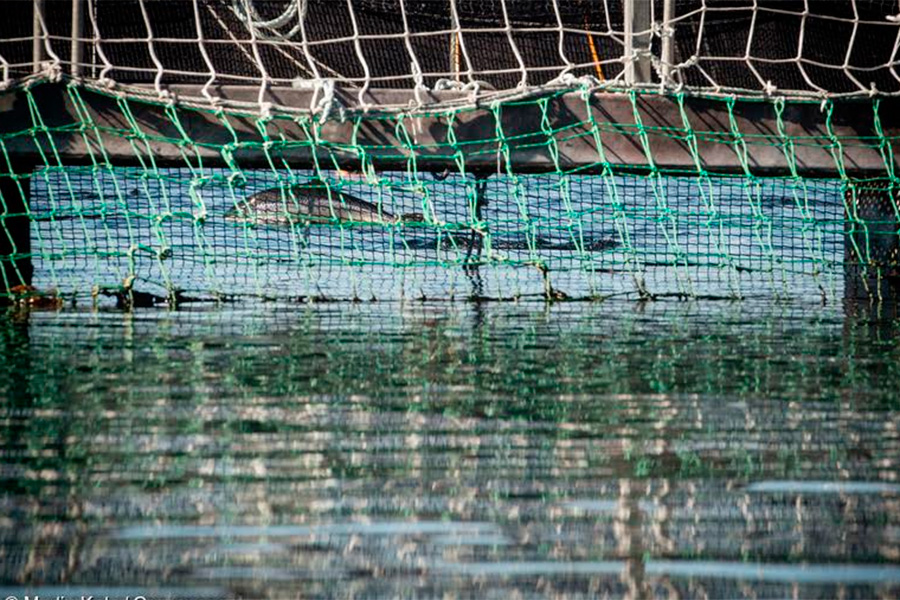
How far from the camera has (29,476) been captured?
3305 millimetres

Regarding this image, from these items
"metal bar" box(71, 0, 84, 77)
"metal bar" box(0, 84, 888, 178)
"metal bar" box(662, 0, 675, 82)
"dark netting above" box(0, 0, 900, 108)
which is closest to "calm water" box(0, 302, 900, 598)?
"metal bar" box(0, 84, 888, 178)

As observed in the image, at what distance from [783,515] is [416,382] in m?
1.92

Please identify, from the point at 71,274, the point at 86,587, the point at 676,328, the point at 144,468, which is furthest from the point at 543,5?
the point at 86,587

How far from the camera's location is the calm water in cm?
258

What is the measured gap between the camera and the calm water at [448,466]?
8.46ft

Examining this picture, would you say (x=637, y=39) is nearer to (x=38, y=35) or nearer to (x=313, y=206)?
(x=38, y=35)

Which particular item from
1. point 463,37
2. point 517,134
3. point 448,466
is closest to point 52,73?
point 517,134

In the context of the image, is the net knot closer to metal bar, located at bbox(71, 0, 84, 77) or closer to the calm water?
metal bar, located at bbox(71, 0, 84, 77)

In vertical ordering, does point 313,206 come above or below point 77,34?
below

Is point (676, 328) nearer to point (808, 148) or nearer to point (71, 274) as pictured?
point (808, 148)

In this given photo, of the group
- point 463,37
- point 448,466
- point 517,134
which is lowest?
point 448,466

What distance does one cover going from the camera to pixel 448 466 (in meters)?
3.41

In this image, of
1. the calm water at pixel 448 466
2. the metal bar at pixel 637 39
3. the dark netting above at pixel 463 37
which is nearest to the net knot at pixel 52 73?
the calm water at pixel 448 466

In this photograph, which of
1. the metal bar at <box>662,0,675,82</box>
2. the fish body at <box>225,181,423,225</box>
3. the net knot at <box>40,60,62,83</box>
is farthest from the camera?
the fish body at <box>225,181,423,225</box>
